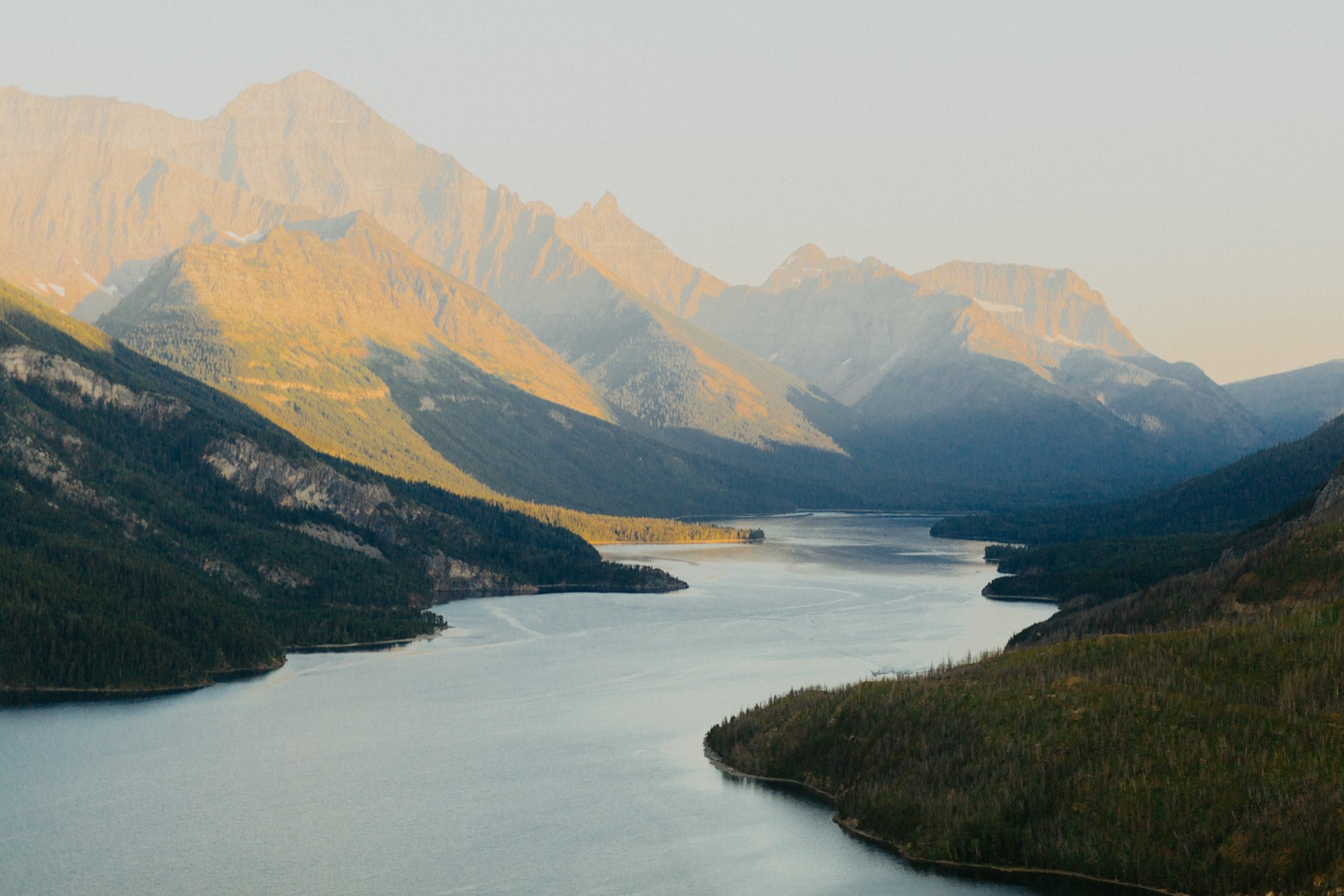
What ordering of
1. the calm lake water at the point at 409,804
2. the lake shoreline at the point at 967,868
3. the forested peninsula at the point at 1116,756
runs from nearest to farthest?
1. the forested peninsula at the point at 1116,756
2. the lake shoreline at the point at 967,868
3. the calm lake water at the point at 409,804

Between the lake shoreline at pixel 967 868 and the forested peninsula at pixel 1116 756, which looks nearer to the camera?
the forested peninsula at pixel 1116 756

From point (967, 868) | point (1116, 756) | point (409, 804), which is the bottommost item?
point (967, 868)

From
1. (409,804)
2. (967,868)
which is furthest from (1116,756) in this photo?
(409,804)

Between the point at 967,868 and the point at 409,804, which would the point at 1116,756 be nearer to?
the point at 967,868

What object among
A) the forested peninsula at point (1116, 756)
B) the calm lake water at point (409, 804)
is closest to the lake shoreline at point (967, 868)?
the forested peninsula at point (1116, 756)

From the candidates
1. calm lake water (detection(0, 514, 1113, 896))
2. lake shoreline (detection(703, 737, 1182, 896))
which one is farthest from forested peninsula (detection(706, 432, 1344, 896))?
calm lake water (detection(0, 514, 1113, 896))

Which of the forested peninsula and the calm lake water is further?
the calm lake water

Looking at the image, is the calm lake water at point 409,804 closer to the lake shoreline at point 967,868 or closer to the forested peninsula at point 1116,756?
the lake shoreline at point 967,868

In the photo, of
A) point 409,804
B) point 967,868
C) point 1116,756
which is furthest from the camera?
point 409,804

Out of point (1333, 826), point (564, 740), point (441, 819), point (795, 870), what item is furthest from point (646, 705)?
point (1333, 826)

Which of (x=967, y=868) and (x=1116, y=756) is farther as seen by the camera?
(x=1116, y=756)

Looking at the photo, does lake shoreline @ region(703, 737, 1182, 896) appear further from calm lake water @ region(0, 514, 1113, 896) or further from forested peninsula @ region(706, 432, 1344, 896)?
calm lake water @ region(0, 514, 1113, 896)
